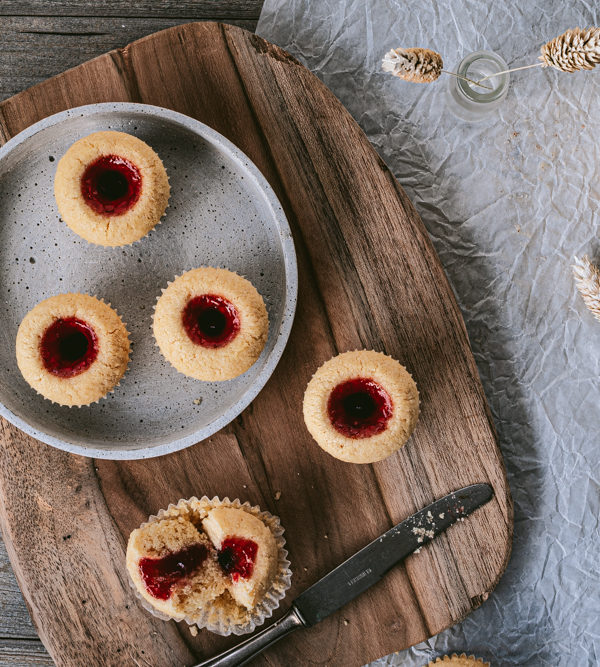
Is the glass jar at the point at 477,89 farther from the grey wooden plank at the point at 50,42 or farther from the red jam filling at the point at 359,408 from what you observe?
the red jam filling at the point at 359,408

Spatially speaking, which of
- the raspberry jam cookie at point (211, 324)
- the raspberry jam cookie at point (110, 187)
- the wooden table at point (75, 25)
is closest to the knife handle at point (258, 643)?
the raspberry jam cookie at point (211, 324)

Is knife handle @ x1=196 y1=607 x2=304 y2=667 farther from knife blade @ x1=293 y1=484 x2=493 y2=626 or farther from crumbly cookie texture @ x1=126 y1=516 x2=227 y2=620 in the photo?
crumbly cookie texture @ x1=126 y1=516 x2=227 y2=620

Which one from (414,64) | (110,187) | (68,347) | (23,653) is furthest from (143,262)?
(23,653)

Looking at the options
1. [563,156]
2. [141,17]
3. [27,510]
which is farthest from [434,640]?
[141,17]

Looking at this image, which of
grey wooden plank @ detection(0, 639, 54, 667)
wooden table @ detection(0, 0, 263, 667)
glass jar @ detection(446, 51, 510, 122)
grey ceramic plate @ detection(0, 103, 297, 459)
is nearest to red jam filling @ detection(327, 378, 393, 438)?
grey ceramic plate @ detection(0, 103, 297, 459)

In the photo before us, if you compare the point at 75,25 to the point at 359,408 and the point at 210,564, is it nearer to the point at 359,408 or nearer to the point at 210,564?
the point at 359,408

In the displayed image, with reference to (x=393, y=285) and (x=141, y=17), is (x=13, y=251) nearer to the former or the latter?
(x=141, y=17)
